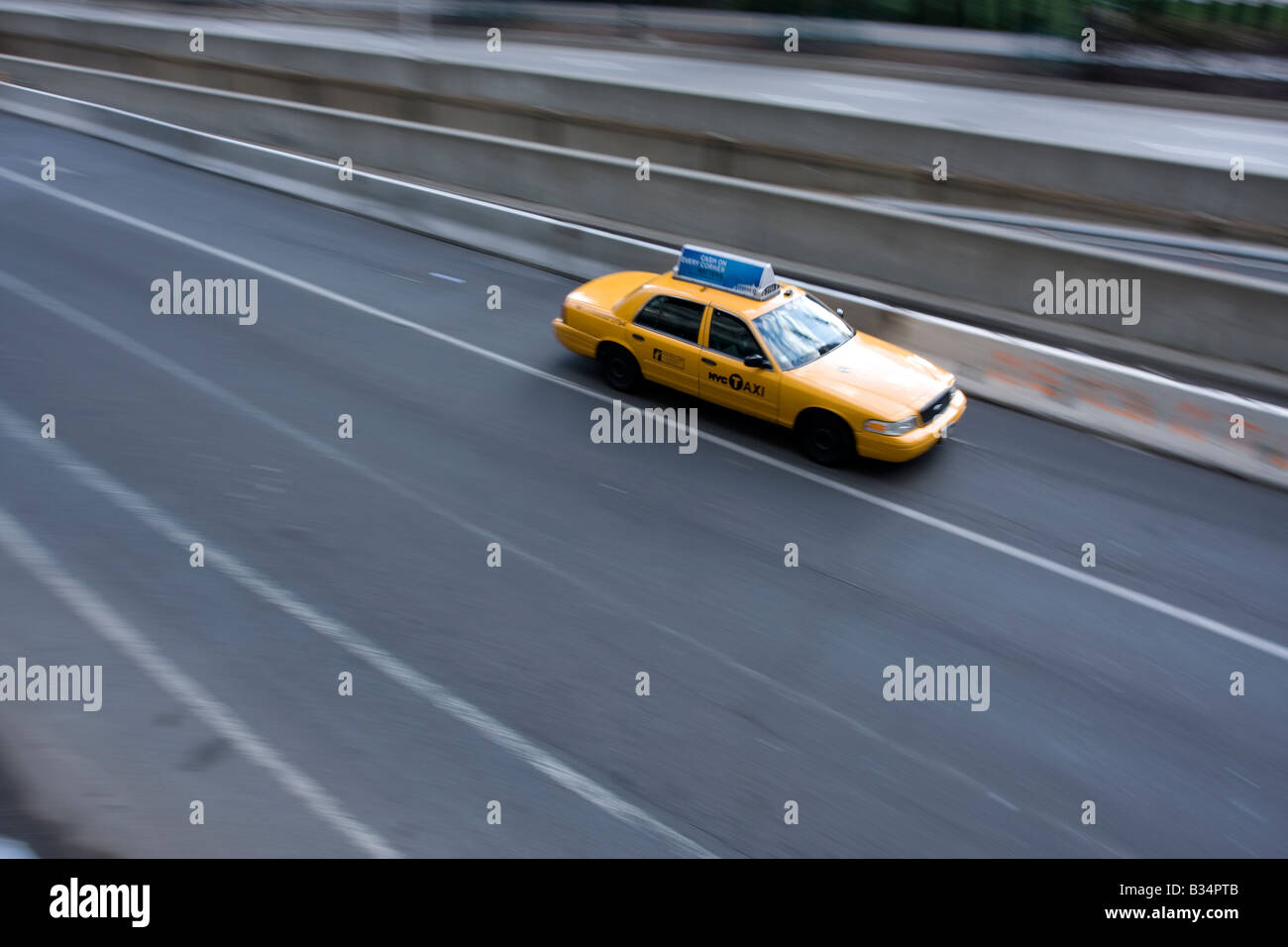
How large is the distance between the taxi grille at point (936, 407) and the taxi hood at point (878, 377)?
6 centimetres

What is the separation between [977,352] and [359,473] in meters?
7.40

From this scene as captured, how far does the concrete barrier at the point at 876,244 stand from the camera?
1222cm

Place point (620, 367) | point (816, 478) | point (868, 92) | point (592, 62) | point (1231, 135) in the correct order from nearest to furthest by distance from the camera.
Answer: point (816, 478) < point (620, 367) < point (1231, 135) < point (868, 92) < point (592, 62)

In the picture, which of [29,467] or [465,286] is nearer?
[29,467]

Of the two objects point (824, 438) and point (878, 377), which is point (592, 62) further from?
point (824, 438)

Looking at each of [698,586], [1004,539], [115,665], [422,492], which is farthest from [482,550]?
[1004,539]

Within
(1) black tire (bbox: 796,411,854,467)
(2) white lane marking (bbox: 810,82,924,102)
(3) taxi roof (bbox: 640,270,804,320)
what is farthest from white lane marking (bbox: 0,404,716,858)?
(2) white lane marking (bbox: 810,82,924,102)

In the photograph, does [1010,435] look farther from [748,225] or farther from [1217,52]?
[1217,52]

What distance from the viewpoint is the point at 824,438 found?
10477 millimetres

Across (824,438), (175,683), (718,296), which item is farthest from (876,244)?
(175,683)

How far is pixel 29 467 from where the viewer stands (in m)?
10.0

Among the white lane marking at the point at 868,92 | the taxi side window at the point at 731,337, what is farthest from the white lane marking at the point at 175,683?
the white lane marking at the point at 868,92

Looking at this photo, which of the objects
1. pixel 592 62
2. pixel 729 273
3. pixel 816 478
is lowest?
pixel 816 478

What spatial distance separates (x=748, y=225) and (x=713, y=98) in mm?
6789
